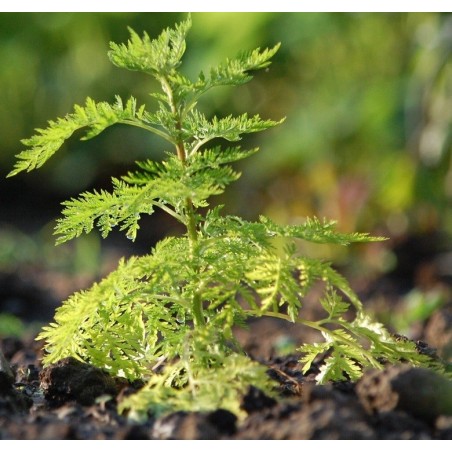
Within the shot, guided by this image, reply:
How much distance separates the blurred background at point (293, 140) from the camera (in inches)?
242

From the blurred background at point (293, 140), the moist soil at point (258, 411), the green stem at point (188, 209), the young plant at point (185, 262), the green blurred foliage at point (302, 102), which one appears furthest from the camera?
the green blurred foliage at point (302, 102)

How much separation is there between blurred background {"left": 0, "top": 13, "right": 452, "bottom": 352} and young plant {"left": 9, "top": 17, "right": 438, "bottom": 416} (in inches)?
66.5

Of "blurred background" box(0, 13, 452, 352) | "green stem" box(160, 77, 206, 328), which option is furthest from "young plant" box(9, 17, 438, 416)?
"blurred background" box(0, 13, 452, 352)

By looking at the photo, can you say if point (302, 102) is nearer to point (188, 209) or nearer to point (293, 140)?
point (293, 140)

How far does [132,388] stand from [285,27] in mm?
6081

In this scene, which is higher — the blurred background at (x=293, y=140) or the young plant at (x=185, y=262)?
the blurred background at (x=293, y=140)

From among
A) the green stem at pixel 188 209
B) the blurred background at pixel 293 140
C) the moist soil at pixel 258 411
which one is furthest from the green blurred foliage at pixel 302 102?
the moist soil at pixel 258 411

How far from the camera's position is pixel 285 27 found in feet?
26.8

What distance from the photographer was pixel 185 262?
8.22ft

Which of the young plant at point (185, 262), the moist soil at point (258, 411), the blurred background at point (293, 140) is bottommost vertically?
the moist soil at point (258, 411)

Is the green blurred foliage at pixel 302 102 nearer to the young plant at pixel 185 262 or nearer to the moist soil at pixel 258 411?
the young plant at pixel 185 262

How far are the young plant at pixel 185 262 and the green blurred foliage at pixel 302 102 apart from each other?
3455 mm

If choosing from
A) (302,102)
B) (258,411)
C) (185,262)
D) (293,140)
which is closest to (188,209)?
(185,262)

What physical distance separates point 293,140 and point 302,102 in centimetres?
57
